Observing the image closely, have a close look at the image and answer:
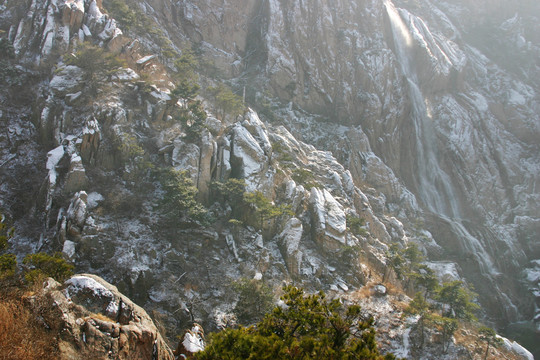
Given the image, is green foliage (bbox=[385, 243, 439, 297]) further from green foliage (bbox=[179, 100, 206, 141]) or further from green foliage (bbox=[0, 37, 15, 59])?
green foliage (bbox=[0, 37, 15, 59])

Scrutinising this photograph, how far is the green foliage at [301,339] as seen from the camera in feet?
28.3

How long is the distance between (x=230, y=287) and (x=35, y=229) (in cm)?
1132

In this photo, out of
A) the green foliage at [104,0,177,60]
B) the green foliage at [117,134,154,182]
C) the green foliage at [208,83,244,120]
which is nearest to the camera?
the green foliage at [117,134,154,182]

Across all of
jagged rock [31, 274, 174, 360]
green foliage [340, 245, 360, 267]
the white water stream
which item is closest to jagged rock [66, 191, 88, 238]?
jagged rock [31, 274, 174, 360]

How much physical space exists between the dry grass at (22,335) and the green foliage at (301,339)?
4.08 meters

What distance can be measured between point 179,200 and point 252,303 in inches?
295

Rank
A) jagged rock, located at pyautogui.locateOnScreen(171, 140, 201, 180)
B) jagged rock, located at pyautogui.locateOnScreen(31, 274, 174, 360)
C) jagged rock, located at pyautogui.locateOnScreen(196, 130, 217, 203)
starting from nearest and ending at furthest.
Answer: jagged rock, located at pyautogui.locateOnScreen(31, 274, 174, 360) → jagged rock, located at pyautogui.locateOnScreen(171, 140, 201, 180) → jagged rock, located at pyautogui.locateOnScreen(196, 130, 217, 203)

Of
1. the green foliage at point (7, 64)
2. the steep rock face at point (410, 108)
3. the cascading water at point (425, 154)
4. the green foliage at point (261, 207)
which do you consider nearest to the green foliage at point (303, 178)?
the green foliage at point (261, 207)

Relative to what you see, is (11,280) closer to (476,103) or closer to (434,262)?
(434,262)

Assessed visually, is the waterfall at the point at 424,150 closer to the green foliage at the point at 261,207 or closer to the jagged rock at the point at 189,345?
the green foliage at the point at 261,207

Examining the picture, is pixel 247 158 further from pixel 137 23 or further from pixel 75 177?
pixel 137 23

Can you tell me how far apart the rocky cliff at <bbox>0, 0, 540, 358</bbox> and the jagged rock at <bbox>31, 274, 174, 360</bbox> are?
4781 mm

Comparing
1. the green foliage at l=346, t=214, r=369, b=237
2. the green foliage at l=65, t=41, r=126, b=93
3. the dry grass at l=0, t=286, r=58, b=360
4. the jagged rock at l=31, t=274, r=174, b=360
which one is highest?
the green foliage at l=65, t=41, r=126, b=93

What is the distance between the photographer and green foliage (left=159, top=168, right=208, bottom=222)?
20.2 metres
